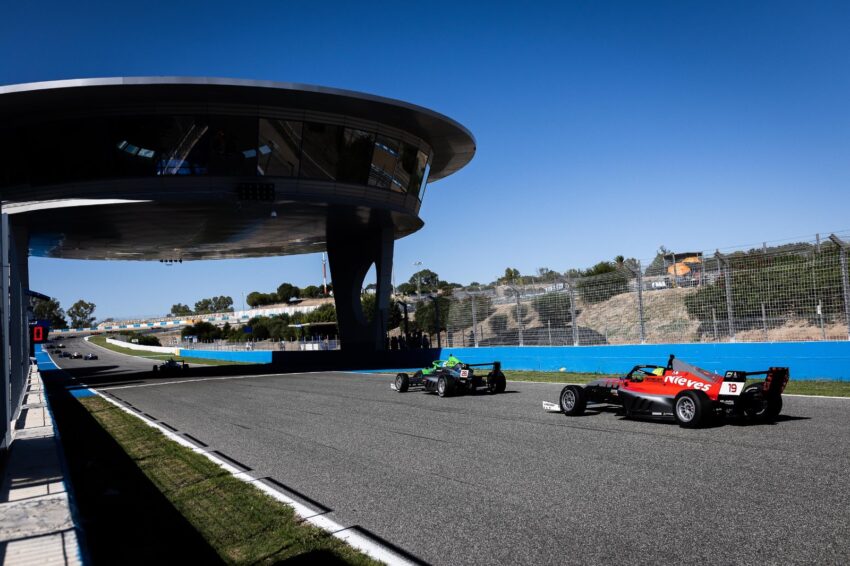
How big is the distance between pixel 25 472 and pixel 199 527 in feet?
8.26

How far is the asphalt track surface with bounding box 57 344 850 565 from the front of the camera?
458 cm

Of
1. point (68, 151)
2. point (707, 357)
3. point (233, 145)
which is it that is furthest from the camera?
point (233, 145)

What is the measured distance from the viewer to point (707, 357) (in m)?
17.3

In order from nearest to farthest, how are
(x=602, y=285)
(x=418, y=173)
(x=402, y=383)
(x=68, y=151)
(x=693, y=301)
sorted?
(x=402, y=383), (x=693, y=301), (x=602, y=285), (x=68, y=151), (x=418, y=173)

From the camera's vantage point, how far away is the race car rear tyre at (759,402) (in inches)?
374

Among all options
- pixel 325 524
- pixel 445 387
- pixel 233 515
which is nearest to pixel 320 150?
pixel 445 387

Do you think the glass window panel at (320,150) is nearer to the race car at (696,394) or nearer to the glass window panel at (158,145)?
the glass window panel at (158,145)

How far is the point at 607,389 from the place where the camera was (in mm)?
11188

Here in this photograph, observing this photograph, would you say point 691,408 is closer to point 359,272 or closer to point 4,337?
point 4,337

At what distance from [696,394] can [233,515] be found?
264 inches

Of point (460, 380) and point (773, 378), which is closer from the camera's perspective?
point (773, 378)

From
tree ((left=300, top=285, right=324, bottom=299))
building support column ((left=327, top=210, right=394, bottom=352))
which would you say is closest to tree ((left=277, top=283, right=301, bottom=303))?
tree ((left=300, top=285, right=324, bottom=299))

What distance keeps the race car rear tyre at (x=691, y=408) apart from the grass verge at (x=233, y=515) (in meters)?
6.18

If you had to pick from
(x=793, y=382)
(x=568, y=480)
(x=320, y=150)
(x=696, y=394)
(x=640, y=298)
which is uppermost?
(x=320, y=150)
